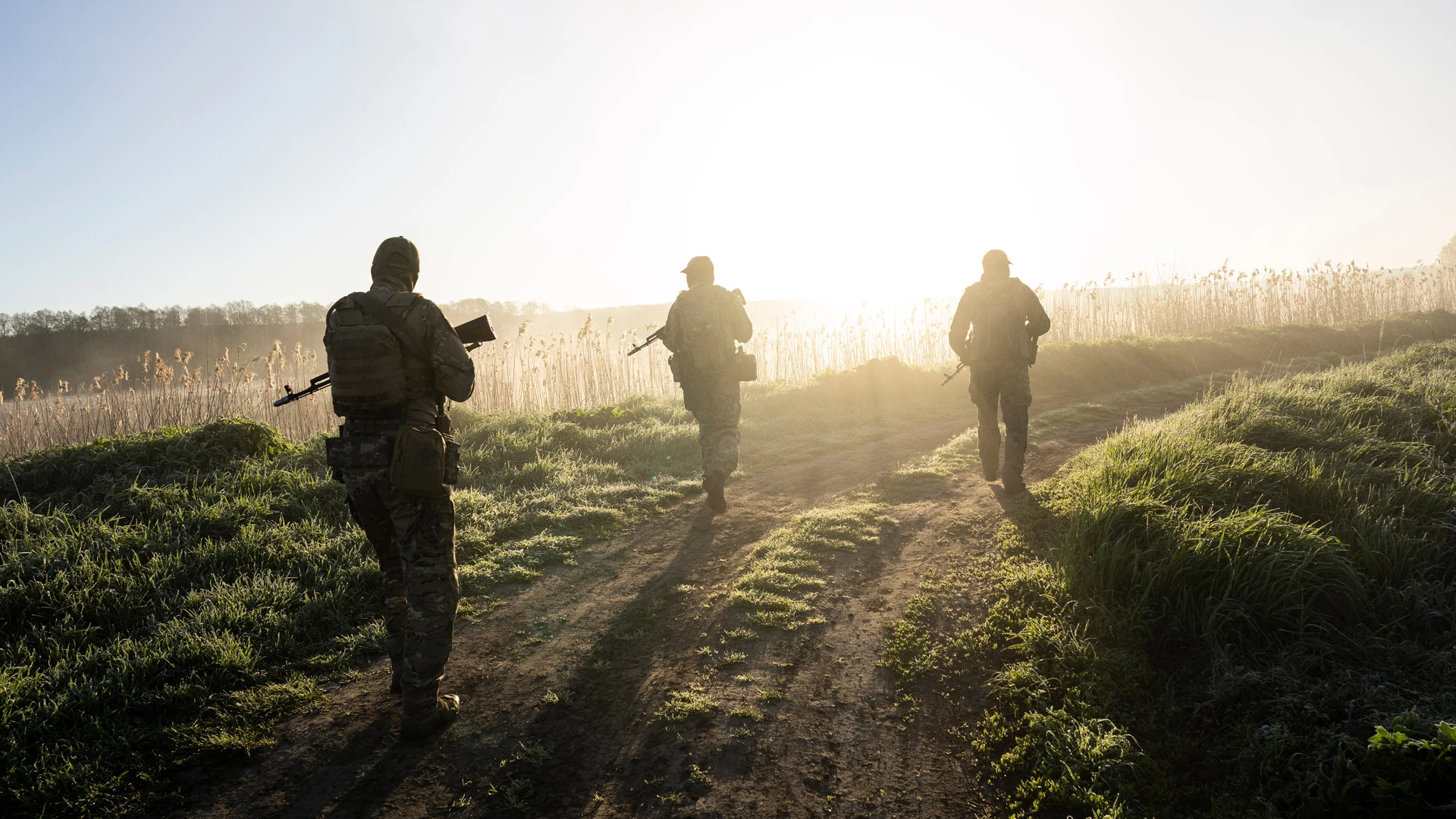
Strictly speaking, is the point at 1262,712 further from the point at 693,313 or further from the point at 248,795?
the point at 693,313

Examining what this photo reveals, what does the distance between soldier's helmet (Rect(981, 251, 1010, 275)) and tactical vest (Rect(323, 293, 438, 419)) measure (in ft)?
16.2

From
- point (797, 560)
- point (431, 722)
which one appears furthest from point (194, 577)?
point (797, 560)

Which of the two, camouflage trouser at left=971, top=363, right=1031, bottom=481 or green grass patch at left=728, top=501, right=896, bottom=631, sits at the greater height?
camouflage trouser at left=971, top=363, right=1031, bottom=481

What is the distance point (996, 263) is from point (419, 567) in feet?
17.3

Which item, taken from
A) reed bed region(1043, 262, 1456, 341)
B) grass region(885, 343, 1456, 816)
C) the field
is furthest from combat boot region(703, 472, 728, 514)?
reed bed region(1043, 262, 1456, 341)

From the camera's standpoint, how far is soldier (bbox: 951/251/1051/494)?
571cm

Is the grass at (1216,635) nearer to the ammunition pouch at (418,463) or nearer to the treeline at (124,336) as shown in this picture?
the ammunition pouch at (418,463)

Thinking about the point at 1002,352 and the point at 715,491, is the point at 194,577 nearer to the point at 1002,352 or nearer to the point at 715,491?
the point at 715,491

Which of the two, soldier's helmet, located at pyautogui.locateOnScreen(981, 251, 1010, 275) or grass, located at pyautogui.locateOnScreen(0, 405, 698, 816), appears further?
soldier's helmet, located at pyautogui.locateOnScreen(981, 251, 1010, 275)

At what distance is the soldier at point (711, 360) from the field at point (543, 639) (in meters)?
0.46

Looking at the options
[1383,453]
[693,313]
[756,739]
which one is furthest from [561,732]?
[1383,453]

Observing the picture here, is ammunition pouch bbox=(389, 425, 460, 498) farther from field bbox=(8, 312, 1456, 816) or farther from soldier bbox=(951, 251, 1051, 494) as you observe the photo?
soldier bbox=(951, 251, 1051, 494)

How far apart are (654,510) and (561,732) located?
3.31 m

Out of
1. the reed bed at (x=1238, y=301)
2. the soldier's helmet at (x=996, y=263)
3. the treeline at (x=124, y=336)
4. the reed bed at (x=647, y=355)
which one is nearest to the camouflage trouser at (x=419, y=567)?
the soldier's helmet at (x=996, y=263)
